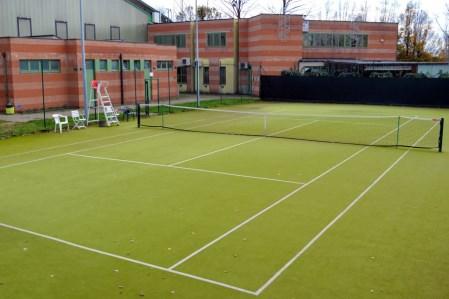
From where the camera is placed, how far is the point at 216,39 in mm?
51969

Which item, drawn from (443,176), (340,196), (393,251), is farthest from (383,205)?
(443,176)

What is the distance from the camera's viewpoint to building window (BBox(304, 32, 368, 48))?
54438 millimetres

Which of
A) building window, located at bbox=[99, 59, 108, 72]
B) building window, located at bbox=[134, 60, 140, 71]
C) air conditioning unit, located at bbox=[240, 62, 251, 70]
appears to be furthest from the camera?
air conditioning unit, located at bbox=[240, 62, 251, 70]

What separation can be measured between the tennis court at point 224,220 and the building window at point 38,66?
39.1 ft

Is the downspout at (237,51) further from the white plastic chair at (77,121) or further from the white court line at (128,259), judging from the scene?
the white court line at (128,259)

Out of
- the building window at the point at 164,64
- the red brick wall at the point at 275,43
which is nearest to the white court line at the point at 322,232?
the building window at the point at 164,64

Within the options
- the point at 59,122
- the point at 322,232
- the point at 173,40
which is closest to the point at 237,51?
the point at 173,40

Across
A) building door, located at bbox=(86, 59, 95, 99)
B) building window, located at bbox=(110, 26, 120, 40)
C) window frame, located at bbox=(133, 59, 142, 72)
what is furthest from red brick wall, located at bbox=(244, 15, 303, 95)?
building door, located at bbox=(86, 59, 95, 99)

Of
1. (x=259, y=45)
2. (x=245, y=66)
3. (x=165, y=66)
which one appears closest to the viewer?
(x=165, y=66)

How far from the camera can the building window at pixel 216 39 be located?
5144cm

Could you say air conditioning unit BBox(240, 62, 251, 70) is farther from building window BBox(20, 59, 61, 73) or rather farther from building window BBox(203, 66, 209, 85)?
building window BBox(20, 59, 61, 73)

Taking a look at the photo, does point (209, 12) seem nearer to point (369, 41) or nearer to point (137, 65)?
point (369, 41)

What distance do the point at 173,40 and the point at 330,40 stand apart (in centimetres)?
1680

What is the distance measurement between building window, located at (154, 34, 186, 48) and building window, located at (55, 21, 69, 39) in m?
15.4
